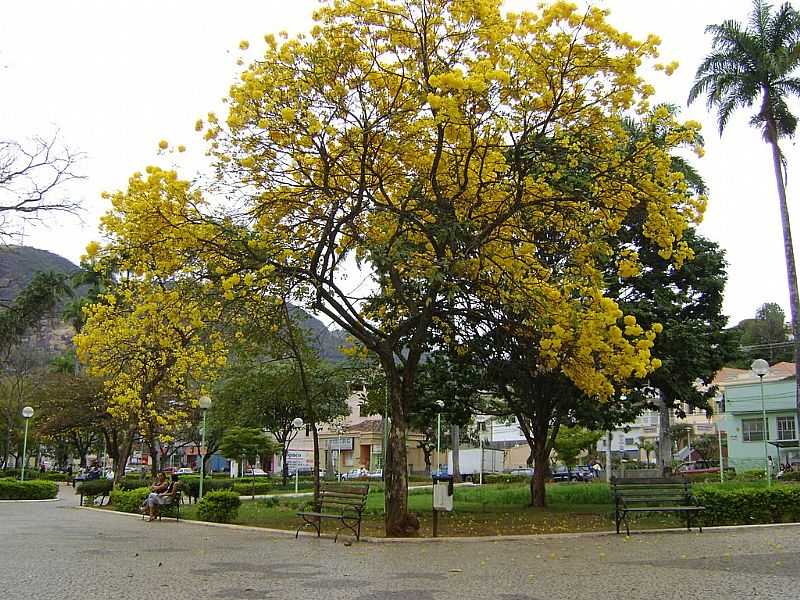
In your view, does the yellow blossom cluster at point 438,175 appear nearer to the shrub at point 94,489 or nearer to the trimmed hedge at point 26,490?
the shrub at point 94,489

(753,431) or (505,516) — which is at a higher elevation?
(753,431)

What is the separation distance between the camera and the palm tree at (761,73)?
84.9 ft

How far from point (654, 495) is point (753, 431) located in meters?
34.1

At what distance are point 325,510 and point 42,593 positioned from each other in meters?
7.02

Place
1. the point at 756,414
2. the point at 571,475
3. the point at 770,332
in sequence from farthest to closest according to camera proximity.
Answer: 1. the point at 770,332
2. the point at 571,475
3. the point at 756,414

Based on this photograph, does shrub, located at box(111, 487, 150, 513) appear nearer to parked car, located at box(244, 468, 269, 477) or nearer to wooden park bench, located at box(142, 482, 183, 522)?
wooden park bench, located at box(142, 482, 183, 522)

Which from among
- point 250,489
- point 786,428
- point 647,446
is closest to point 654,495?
point 250,489

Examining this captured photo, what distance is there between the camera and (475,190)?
40.3ft

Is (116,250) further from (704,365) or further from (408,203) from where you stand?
(704,365)

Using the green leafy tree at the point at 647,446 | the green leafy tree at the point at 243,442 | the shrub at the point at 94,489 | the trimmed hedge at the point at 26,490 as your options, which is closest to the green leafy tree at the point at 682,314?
the shrub at the point at 94,489

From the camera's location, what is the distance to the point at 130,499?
2052 cm

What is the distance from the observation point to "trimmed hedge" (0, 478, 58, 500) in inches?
1059

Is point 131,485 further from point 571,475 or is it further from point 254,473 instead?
point 254,473

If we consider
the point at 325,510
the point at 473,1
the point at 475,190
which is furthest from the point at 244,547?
the point at 473,1
